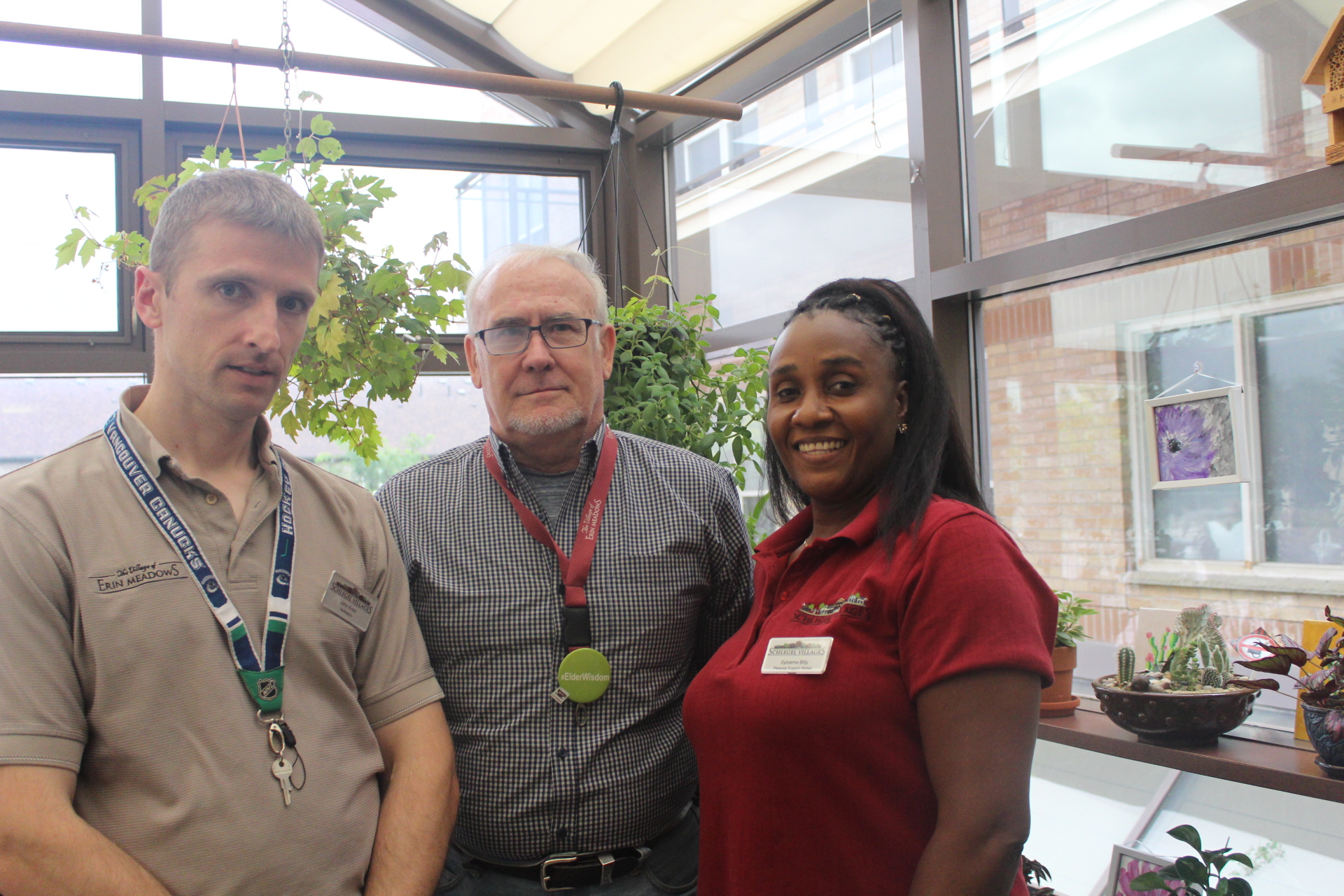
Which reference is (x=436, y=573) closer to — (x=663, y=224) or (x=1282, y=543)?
(x=1282, y=543)

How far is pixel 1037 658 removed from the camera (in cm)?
124

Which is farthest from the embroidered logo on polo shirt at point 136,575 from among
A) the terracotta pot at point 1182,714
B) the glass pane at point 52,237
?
the glass pane at point 52,237

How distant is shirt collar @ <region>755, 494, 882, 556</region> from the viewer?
1.51m

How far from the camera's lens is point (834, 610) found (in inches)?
57.4

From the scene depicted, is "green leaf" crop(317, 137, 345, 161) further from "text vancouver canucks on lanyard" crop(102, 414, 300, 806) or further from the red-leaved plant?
the red-leaved plant

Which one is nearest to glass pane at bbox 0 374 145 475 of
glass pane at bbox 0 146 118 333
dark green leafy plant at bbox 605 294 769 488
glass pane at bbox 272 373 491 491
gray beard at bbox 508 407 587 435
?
glass pane at bbox 0 146 118 333

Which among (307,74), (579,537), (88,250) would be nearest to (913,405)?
(579,537)

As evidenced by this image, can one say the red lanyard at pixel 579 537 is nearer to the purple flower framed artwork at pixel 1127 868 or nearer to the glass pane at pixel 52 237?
the purple flower framed artwork at pixel 1127 868

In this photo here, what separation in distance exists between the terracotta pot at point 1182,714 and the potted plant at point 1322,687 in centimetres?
10

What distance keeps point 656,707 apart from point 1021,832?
2.64 feet

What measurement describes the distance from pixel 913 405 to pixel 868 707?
20.1 inches

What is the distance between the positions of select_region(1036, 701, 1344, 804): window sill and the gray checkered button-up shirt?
1.00 m

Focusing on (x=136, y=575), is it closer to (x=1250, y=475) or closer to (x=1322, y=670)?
(x=1322, y=670)

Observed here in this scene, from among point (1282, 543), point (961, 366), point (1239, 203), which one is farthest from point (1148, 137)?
point (1282, 543)
